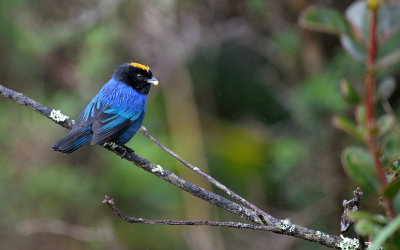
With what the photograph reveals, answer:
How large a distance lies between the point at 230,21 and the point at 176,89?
0.96 metres

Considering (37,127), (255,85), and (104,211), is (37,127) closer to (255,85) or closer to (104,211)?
(104,211)

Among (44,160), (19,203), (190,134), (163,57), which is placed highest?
(163,57)

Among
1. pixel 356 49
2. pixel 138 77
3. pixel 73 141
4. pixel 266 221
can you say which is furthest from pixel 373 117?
pixel 138 77

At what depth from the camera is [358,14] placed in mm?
1466

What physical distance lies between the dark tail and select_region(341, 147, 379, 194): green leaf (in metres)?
2.51

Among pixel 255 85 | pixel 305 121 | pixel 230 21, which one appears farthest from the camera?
pixel 255 85

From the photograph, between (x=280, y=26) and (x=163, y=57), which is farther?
(x=163, y=57)

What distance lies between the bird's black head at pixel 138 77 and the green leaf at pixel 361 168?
3.41m

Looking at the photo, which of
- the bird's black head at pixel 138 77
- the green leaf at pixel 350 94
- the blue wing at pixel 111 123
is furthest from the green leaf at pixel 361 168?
the bird's black head at pixel 138 77

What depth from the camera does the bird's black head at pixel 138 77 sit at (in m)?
4.57

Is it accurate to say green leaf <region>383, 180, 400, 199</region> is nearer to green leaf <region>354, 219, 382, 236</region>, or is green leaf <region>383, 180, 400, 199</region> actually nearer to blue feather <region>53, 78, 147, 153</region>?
green leaf <region>354, 219, 382, 236</region>

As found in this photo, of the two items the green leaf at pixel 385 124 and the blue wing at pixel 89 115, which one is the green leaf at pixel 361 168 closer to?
the green leaf at pixel 385 124

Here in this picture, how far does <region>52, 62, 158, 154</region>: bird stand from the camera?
3.54 metres

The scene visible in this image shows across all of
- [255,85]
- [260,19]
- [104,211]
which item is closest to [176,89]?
[255,85]
